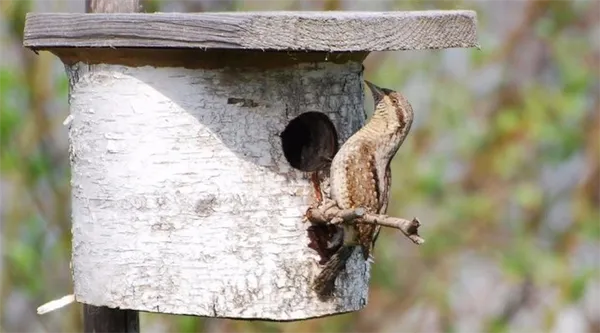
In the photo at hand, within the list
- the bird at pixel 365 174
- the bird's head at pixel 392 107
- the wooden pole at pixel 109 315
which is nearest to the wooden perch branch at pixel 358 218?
the bird at pixel 365 174

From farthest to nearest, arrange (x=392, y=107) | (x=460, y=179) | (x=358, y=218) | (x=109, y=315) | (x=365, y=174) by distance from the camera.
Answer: (x=460, y=179), (x=109, y=315), (x=392, y=107), (x=365, y=174), (x=358, y=218)

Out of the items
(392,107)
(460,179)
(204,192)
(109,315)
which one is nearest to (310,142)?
(392,107)

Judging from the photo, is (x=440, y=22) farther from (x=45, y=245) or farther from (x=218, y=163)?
(x=45, y=245)

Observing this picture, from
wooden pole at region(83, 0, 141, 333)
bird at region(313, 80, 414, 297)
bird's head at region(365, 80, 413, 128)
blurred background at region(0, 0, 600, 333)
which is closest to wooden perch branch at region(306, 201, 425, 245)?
bird at region(313, 80, 414, 297)

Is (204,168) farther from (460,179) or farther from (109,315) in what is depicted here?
(460,179)

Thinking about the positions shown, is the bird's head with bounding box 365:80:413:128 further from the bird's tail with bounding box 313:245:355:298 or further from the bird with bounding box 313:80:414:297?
the bird's tail with bounding box 313:245:355:298

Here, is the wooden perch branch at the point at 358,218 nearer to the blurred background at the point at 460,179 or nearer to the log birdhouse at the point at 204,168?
the log birdhouse at the point at 204,168

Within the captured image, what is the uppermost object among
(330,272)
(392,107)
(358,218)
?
(392,107)
